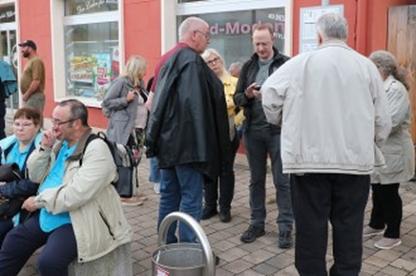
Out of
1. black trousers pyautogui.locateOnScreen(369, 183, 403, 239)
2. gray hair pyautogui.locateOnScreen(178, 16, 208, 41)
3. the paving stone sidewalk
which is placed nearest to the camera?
gray hair pyautogui.locateOnScreen(178, 16, 208, 41)

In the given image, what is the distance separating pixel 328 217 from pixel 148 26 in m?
6.32

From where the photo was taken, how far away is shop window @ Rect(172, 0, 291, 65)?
741 centimetres

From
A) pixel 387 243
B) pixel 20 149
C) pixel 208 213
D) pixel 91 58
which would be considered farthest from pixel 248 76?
pixel 91 58

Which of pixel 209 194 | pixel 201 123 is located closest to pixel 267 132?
pixel 201 123

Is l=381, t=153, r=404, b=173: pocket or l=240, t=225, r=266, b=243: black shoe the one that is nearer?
l=381, t=153, r=404, b=173: pocket

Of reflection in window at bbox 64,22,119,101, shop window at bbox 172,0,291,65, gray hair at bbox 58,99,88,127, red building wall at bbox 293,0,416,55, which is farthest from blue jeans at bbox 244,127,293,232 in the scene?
reflection in window at bbox 64,22,119,101

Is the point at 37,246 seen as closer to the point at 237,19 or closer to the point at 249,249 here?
the point at 249,249

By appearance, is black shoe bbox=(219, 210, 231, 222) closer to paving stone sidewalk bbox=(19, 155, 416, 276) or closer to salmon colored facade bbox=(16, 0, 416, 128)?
paving stone sidewalk bbox=(19, 155, 416, 276)

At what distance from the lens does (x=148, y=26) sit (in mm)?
8906

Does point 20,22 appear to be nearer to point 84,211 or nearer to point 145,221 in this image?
point 145,221

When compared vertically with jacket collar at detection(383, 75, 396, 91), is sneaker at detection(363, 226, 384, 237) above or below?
below

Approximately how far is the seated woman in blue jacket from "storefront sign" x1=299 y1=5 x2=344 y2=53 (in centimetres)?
342

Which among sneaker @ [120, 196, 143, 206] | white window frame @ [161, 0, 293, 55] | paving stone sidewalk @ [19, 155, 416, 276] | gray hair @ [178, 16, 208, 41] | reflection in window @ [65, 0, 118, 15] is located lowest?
paving stone sidewalk @ [19, 155, 416, 276]

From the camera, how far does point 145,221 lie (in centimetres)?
530
